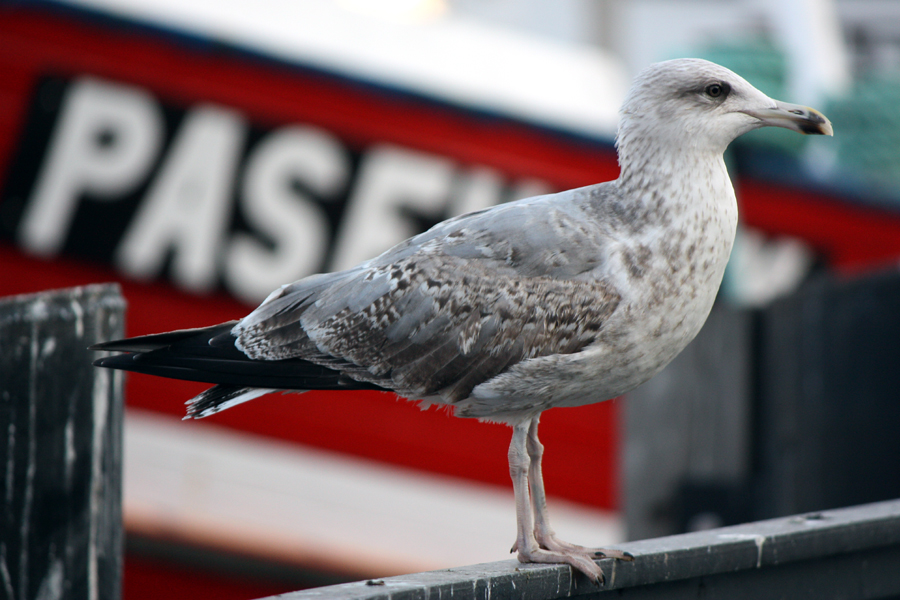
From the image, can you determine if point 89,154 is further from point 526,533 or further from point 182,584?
point 526,533

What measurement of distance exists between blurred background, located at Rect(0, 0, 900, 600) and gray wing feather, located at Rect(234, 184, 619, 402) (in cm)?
205

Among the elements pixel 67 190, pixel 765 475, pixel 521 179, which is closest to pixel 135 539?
pixel 67 190

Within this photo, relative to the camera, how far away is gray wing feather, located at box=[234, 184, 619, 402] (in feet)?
6.48

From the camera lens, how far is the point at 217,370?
202 cm

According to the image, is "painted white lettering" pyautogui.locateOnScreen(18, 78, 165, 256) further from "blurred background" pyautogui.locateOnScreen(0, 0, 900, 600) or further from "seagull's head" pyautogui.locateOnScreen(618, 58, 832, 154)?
"seagull's head" pyautogui.locateOnScreen(618, 58, 832, 154)

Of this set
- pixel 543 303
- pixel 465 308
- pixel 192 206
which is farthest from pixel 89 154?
pixel 543 303

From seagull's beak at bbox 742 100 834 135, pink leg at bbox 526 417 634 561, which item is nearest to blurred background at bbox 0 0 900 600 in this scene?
pink leg at bbox 526 417 634 561

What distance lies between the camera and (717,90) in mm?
2041

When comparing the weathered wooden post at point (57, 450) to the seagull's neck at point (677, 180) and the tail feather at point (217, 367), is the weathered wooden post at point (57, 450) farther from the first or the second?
the seagull's neck at point (677, 180)

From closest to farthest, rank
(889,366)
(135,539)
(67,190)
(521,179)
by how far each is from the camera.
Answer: (889,366) < (67,190) < (135,539) < (521,179)

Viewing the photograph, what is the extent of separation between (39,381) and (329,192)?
9.85 feet

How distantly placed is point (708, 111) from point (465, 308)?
0.65m

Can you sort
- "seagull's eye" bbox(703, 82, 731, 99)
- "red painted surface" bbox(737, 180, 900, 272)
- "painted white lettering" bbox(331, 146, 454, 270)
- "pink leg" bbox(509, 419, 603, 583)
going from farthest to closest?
"red painted surface" bbox(737, 180, 900, 272)
"painted white lettering" bbox(331, 146, 454, 270)
"seagull's eye" bbox(703, 82, 731, 99)
"pink leg" bbox(509, 419, 603, 583)

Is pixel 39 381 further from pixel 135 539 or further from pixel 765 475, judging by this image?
pixel 135 539
